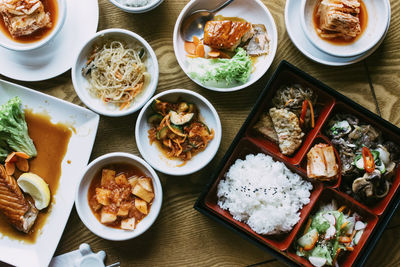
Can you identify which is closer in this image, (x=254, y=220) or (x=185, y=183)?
(x=254, y=220)

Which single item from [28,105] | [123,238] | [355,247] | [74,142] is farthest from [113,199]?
[355,247]

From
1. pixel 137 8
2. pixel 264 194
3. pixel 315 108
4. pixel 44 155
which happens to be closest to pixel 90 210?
pixel 44 155

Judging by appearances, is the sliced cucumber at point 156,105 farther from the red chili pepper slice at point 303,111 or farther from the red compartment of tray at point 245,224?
the red chili pepper slice at point 303,111

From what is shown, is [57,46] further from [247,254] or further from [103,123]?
[247,254]

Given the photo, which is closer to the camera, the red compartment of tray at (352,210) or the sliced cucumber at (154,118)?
Answer: the red compartment of tray at (352,210)

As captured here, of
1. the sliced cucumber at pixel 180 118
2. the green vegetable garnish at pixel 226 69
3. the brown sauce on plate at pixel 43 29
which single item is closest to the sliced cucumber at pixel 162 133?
the sliced cucumber at pixel 180 118

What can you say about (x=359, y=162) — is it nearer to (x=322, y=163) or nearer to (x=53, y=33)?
(x=322, y=163)
